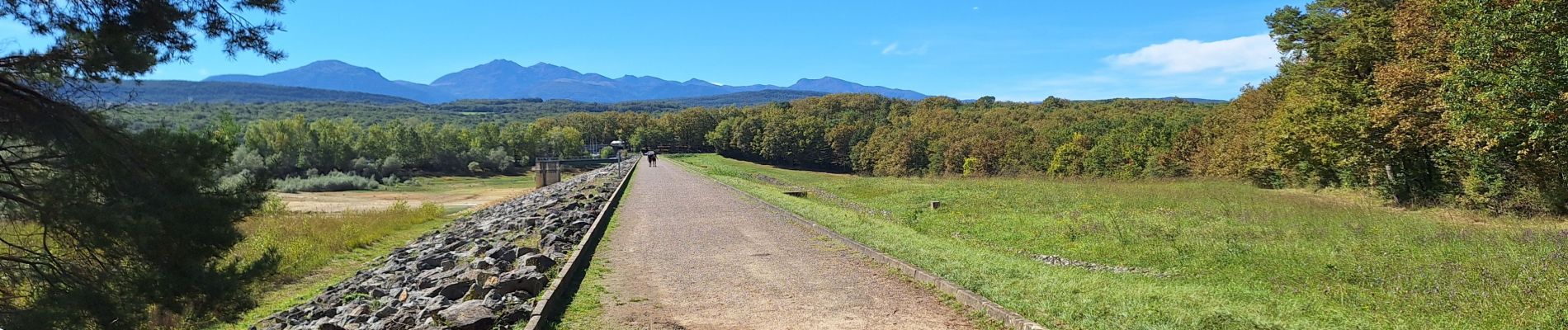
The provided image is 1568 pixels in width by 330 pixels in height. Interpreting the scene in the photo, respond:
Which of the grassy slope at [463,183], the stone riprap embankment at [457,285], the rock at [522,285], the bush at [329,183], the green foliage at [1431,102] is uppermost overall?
the green foliage at [1431,102]

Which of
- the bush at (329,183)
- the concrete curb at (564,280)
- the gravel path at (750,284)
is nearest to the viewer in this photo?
the concrete curb at (564,280)

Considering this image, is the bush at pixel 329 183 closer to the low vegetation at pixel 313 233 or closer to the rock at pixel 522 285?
the low vegetation at pixel 313 233

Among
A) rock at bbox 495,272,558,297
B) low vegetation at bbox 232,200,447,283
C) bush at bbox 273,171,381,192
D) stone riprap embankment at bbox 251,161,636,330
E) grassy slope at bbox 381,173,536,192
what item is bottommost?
grassy slope at bbox 381,173,536,192

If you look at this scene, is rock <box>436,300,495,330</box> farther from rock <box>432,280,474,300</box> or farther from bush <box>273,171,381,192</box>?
bush <box>273,171,381,192</box>

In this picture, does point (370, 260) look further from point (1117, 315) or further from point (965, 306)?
point (1117, 315)

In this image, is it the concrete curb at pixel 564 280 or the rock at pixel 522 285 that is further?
the rock at pixel 522 285

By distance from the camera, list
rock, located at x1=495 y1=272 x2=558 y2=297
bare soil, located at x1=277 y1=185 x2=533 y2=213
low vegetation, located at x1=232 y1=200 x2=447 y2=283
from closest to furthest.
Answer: rock, located at x1=495 y1=272 x2=558 y2=297
low vegetation, located at x1=232 y1=200 x2=447 y2=283
bare soil, located at x1=277 y1=185 x2=533 y2=213

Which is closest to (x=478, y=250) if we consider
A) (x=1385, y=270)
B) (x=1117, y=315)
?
(x=1117, y=315)

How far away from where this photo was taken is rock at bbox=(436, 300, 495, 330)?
779 centimetres

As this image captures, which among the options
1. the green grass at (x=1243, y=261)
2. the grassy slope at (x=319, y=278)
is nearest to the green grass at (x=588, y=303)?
the green grass at (x=1243, y=261)

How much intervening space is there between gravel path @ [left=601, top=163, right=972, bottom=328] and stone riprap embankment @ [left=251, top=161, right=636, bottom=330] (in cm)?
102

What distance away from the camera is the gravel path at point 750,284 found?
810 cm

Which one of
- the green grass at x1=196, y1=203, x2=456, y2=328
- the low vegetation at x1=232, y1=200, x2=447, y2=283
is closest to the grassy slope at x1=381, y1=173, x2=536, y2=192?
the low vegetation at x1=232, y1=200, x2=447, y2=283

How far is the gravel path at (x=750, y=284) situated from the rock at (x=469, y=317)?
120 centimetres
